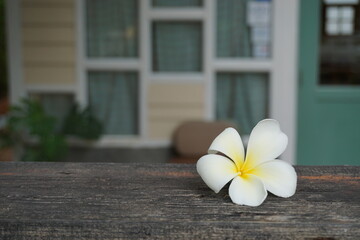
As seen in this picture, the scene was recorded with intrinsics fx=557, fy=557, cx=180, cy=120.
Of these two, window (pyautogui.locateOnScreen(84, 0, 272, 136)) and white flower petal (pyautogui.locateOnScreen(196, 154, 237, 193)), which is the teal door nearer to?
window (pyautogui.locateOnScreen(84, 0, 272, 136))

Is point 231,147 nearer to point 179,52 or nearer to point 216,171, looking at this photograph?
point 216,171

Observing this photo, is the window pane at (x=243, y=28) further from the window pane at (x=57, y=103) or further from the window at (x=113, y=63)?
the window pane at (x=57, y=103)

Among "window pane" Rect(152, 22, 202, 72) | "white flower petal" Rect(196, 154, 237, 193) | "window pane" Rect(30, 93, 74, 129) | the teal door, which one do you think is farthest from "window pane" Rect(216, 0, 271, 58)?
"white flower petal" Rect(196, 154, 237, 193)

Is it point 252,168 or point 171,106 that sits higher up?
point 252,168

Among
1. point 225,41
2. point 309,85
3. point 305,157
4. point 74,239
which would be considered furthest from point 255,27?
→ point 74,239

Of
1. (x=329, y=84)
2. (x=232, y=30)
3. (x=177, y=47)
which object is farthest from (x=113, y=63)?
(x=329, y=84)

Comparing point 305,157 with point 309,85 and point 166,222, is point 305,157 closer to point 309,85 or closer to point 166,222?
point 309,85
